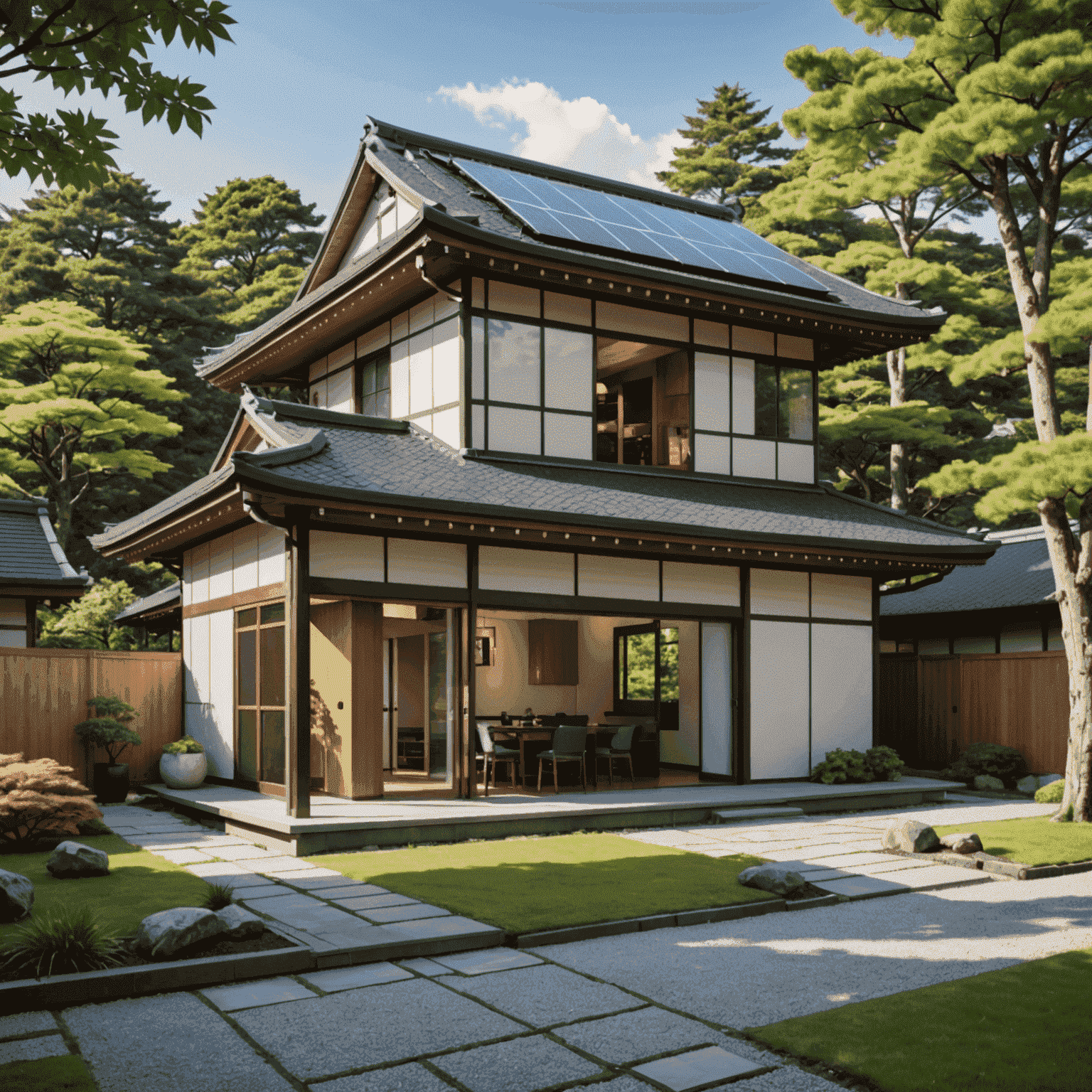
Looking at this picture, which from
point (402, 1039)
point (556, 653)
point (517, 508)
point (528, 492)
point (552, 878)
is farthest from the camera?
point (556, 653)

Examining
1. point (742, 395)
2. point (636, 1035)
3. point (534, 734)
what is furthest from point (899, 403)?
point (636, 1035)

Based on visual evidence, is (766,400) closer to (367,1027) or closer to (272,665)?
(272,665)

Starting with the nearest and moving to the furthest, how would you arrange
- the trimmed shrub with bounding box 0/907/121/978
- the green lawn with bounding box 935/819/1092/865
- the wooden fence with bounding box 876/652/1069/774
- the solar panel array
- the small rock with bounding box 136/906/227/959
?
1. the trimmed shrub with bounding box 0/907/121/978
2. the small rock with bounding box 136/906/227/959
3. the green lawn with bounding box 935/819/1092/865
4. the solar panel array
5. the wooden fence with bounding box 876/652/1069/774

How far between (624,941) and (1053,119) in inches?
382

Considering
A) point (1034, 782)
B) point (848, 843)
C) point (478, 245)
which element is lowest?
point (1034, 782)

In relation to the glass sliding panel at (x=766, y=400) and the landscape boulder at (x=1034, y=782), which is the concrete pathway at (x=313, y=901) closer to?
the glass sliding panel at (x=766, y=400)

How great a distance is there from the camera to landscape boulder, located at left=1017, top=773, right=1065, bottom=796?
13.9m

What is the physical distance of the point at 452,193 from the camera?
45.0 feet

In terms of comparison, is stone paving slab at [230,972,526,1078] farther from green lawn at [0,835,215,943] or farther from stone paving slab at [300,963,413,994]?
green lawn at [0,835,215,943]

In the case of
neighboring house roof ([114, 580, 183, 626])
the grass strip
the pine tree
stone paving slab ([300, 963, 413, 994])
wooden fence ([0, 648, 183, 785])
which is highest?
the pine tree

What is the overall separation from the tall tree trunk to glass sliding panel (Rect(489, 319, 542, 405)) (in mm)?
11112

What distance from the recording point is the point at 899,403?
68.8ft

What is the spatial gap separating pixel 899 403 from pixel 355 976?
1844 centimetres

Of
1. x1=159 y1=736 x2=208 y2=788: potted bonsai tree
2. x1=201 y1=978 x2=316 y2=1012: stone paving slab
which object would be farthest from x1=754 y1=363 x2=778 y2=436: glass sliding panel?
x1=201 y1=978 x2=316 y2=1012: stone paving slab
